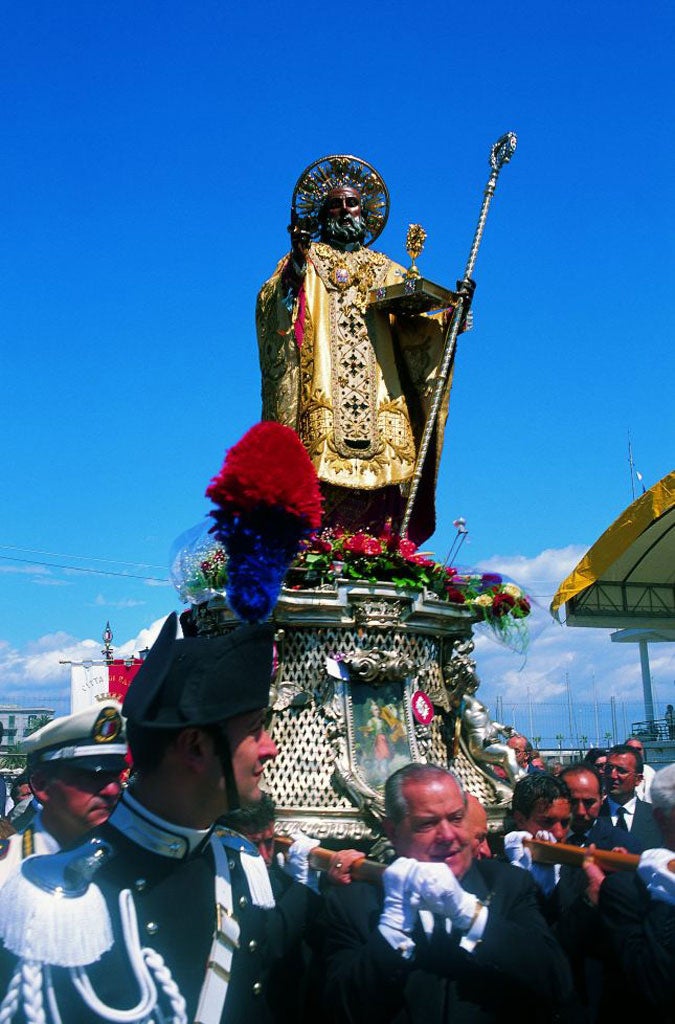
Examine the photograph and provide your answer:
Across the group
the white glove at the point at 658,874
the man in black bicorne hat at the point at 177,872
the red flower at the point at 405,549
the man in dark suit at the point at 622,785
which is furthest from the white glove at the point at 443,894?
the red flower at the point at 405,549

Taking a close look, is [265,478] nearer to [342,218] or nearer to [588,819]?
[588,819]

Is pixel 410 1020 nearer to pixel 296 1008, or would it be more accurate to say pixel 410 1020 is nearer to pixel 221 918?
pixel 296 1008

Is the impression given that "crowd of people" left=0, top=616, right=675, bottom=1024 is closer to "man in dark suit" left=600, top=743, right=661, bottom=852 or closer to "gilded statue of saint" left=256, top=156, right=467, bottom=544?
"man in dark suit" left=600, top=743, right=661, bottom=852

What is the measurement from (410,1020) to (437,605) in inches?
170

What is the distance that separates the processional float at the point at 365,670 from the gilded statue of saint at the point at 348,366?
107 centimetres

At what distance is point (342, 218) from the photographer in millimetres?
9172

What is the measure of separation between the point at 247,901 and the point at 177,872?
0.21 metres

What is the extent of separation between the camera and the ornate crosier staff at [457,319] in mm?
8375

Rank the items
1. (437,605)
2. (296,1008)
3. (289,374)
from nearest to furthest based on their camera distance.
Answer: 1. (296,1008)
2. (437,605)
3. (289,374)

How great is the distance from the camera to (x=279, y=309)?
8.49m

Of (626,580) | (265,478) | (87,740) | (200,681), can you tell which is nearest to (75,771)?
(87,740)

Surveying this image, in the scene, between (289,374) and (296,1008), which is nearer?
(296,1008)

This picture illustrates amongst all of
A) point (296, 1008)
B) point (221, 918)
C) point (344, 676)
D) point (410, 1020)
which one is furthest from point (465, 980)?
point (344, 676)

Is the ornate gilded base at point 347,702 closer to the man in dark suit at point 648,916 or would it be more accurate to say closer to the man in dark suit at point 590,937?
the man in dark suit at point 590,937
